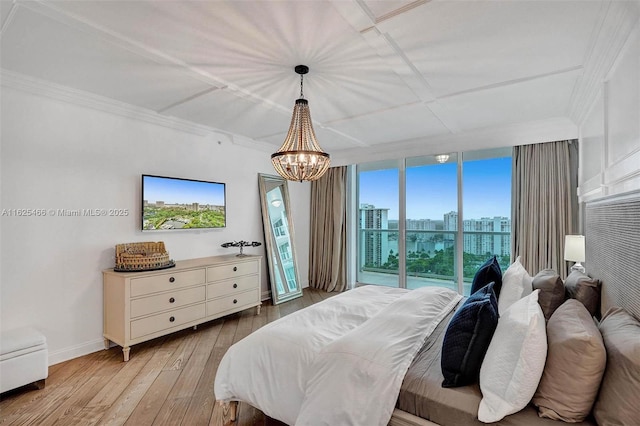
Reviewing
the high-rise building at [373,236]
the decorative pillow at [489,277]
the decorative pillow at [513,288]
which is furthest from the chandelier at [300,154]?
the high-rise building at [373,236]

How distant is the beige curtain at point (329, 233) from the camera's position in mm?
5629

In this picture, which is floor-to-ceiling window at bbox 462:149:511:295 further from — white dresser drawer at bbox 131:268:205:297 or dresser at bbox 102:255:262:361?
white dresser drawer at bbox 131:268:205:297

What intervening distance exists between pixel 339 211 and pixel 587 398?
14.9 feet

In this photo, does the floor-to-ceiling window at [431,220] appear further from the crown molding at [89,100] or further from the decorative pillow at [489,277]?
the crown molding at [89,100]

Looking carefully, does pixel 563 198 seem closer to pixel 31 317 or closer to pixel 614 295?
pixel 614 295

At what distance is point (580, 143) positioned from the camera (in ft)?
11.3

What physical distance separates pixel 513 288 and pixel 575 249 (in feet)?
4.85

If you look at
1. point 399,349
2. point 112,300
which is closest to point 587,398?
point 399,349

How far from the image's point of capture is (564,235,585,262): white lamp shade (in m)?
3.05

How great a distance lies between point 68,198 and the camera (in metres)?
2.96

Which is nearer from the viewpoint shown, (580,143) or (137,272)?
(137,272)

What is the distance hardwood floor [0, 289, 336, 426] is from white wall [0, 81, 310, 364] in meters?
0.46

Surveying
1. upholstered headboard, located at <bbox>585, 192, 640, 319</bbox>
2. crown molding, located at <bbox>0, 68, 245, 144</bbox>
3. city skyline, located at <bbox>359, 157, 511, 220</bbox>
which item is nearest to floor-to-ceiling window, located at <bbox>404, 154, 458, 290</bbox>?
city skyline, located at <bbox>359, 157, 511, 220</bbox>

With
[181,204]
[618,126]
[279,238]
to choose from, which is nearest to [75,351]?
[181,204]
